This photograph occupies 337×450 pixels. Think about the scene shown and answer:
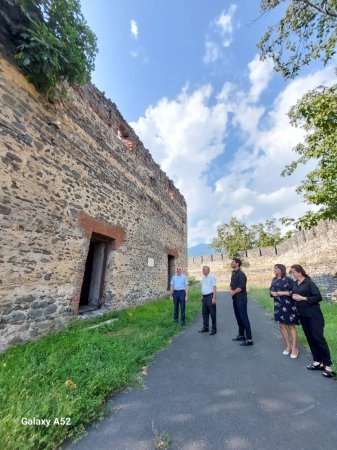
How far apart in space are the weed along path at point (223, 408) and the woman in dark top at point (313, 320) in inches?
8.3

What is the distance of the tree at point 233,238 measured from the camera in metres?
32.8

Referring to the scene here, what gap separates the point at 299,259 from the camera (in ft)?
45.5

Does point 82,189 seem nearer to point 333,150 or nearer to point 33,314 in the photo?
point 33,314

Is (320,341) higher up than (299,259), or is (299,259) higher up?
(299,259)

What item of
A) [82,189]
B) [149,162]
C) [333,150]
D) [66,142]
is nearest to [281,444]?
[82,189]

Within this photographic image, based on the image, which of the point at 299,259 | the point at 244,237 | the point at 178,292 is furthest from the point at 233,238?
the point at 178,292

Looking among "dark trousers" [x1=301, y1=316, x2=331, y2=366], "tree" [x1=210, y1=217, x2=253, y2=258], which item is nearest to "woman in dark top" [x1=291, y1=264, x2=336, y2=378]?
"dark trousers" [x1=301, y1=316, x2=331, y2=366]

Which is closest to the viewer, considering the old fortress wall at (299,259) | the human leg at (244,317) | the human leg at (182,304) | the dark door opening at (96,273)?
the human leg at (244,317)

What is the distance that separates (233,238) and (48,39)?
105 feet

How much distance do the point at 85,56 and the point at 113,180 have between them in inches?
127

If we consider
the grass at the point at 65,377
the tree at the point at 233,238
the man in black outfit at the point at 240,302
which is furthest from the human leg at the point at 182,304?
the tree at the point at 233,238

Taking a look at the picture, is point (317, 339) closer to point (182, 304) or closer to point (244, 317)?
point (244, 317)

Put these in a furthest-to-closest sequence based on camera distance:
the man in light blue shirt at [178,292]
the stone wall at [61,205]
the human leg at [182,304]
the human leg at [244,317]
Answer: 1. the man in light blue shirt at [178,292]
2. the human leg at [182,304]
3. the human leg at [244,317]
4. the stone wall at [61,205]

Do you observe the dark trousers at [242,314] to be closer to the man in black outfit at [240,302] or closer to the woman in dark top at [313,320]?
the man in black outfit at [240,302]
